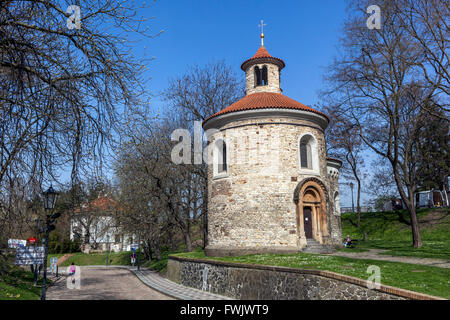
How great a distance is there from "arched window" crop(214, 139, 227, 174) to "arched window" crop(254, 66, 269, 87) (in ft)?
17.7

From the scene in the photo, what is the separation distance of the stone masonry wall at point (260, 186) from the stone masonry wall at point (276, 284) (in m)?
2.50

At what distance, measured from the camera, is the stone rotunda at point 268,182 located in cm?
1789

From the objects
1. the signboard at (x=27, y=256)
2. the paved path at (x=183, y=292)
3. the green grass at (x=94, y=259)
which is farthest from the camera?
the green grass at (x=94, y=259)

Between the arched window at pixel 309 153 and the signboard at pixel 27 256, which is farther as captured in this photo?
the arched window at pixel 309 153

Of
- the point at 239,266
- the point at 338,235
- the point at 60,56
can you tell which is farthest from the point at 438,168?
the point at 60,56

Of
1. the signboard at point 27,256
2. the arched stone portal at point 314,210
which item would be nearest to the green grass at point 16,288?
the signboard at point 27,256

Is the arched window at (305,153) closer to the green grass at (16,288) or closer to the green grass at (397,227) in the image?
the green grass at (397,227)

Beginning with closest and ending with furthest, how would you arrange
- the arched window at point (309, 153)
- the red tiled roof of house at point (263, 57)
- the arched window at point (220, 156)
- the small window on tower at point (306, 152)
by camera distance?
the arched window at point (309, 153) < the small window on tower at point (306, 152) < the arched window at point (220, 156) < the red tiled roof of house at point (263, 57)

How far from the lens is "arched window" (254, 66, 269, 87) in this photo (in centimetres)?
2328

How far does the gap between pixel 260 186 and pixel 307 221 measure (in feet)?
11.6

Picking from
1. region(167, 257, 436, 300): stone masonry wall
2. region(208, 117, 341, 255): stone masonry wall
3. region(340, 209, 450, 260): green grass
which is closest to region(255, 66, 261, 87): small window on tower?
region(208, 117, 341, 255): stone masonry wall

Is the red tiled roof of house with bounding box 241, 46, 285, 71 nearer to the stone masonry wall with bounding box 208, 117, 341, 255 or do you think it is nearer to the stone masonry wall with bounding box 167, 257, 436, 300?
the stone masonry wall with bounding box 208, 117, 341, 255

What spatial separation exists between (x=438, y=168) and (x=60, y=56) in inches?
1605
